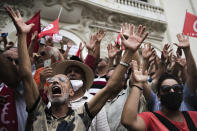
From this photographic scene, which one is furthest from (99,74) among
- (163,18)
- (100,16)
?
(163,18)

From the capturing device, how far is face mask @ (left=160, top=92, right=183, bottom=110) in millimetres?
2059

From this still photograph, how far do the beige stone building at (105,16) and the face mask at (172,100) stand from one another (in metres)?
5.91

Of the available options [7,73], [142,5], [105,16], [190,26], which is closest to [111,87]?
[7,73]

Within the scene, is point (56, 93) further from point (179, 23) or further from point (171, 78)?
point (179, 23)

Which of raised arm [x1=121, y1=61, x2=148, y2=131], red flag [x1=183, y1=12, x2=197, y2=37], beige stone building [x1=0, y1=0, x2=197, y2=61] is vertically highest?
beige stone building [x1=0, y1=0, x2=197, y2=61]

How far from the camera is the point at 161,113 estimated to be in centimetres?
205

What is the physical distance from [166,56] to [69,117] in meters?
2.02

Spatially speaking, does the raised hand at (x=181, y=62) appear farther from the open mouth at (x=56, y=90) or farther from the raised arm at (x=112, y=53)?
the open mouth at (x=56, y=90)

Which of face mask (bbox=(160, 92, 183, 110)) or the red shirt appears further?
face mask (bbox=(160, 92, 183, 110))

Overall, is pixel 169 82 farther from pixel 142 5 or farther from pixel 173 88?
pixel 142 5

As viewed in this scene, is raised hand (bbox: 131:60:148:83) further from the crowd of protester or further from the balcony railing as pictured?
the balcony railing

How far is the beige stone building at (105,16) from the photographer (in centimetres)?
734

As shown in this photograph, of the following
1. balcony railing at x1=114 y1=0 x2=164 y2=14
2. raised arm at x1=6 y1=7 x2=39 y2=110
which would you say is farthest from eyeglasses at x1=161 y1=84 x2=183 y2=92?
balcony railing at x1=114 y1=0 x2=164 y2=14

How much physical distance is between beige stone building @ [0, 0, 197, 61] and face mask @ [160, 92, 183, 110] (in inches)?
233
